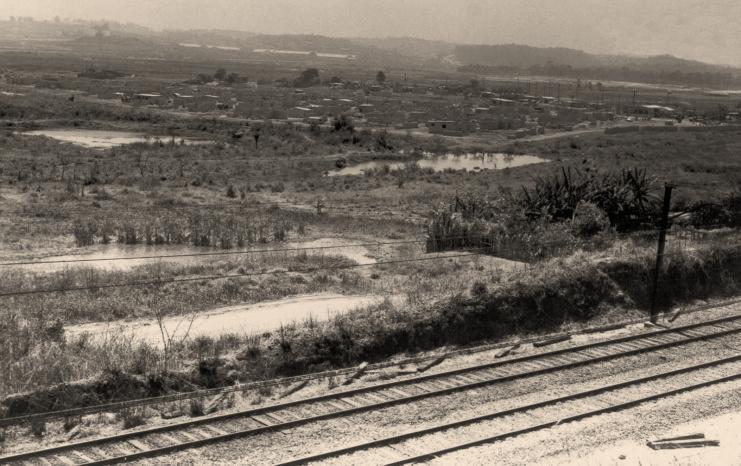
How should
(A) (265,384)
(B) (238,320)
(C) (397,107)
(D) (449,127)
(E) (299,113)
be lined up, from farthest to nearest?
(C) (397,107) < (E) (299,113) < (D) (449,127) < (B) (238,320) < (A) (265,384)

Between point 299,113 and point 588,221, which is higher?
point 299,113

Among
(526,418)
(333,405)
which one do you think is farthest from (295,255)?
(526,418)

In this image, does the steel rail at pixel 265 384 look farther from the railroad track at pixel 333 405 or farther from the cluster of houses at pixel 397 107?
the cluster of houses at pixel 397 107

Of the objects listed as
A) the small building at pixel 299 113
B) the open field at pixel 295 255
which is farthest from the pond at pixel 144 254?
the small building at pixel 299 113

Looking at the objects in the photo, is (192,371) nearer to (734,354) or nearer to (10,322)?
(10,322)

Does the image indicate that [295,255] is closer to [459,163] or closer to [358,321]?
[358,321]

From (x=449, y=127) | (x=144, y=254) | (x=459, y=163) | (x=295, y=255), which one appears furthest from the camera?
(x=449, y=127)

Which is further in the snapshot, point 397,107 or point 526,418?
point 397,107
